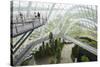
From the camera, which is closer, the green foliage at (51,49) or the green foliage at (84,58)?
the green foliage at (51,49)

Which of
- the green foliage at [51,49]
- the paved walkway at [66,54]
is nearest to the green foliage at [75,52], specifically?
the paved walkway at [66,54]

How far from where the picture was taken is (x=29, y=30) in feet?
6.18

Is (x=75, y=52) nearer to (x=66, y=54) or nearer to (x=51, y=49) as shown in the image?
(x=66, y=54)

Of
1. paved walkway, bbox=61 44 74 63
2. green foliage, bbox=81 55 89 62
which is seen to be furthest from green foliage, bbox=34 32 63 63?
green foliage, bbox=81 55 89 62

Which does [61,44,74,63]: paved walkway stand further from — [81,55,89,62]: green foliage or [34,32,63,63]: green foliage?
[81,55,89,62]: green foliage

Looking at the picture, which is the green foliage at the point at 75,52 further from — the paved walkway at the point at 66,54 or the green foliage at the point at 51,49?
the green foliage at the point at 51,49

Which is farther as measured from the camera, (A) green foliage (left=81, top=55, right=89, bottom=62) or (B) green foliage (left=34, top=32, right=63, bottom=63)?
(A) green foliage (left=81, top=55, right=89, bottom=62)

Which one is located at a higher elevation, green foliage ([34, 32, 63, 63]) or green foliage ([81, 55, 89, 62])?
green foliage ([34, 32, 63, 63])

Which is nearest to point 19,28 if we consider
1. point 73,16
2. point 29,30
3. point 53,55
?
point 29,30

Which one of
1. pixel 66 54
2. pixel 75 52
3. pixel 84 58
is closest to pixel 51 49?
pixel 66 54

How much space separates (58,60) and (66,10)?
581 millimetres

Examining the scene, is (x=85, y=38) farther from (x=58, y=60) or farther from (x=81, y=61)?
(x=58, y=60)

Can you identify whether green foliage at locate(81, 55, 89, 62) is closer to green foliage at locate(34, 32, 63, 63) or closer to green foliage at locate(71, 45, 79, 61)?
green foliage at locate(71, 45, 79, 61)

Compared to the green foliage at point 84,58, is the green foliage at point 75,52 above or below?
above
